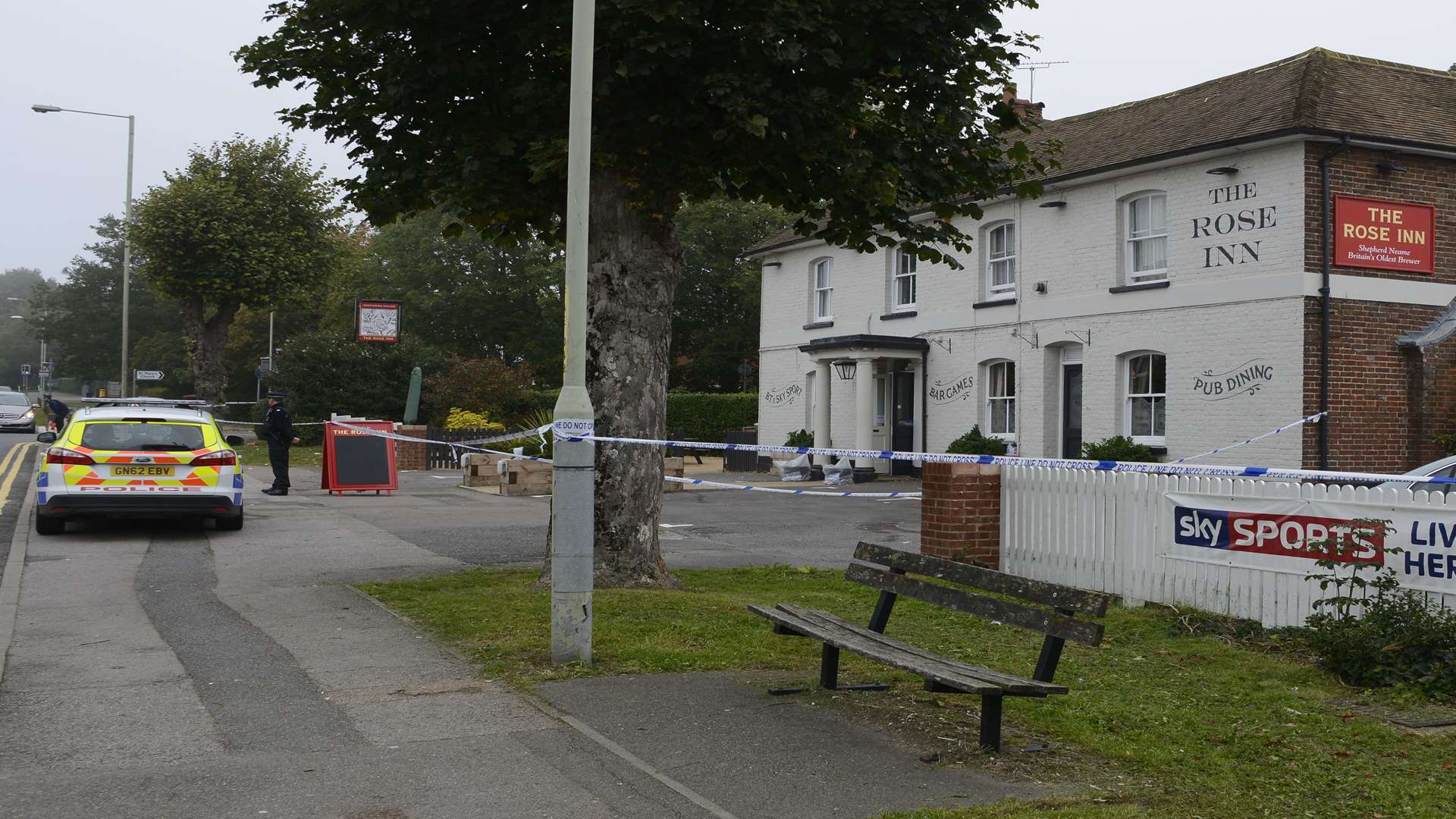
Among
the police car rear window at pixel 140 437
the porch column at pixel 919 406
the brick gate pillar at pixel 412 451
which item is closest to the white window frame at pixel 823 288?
the porch column at pixel 919 406

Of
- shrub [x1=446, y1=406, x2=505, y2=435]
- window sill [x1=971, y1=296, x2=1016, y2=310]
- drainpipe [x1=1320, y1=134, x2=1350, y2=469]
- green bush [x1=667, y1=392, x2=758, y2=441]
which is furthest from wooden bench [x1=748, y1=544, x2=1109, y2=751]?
green bush [x1=667, y1=392, x2=758, y2=441]

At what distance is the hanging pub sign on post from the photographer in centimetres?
3606

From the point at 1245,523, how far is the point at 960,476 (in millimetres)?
2832

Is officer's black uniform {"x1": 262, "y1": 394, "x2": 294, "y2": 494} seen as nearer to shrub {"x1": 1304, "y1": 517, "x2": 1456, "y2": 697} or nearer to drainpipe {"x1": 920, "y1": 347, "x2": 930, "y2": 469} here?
drainpipe {"x1": 920, "y1": 347, "x2": 930, "y2": 469}

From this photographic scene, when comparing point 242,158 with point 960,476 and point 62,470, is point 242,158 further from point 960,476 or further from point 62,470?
point 960,476

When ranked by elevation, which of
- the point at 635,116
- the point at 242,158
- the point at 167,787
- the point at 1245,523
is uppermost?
the point at 242,158

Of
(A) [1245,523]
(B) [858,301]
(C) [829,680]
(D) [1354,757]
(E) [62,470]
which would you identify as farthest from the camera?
(B) [858,301]

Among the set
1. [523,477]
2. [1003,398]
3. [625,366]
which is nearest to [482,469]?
[523,477]

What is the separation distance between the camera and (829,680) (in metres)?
7.30

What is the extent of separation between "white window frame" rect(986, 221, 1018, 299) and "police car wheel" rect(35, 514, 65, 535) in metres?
17.0

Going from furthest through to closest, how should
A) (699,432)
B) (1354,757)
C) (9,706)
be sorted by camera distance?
(699,432), (9,706), (1354,757)

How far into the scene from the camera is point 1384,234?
19.8 metres

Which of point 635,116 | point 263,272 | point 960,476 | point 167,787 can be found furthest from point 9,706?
point 263,272

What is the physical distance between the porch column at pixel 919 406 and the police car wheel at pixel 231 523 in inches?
617
